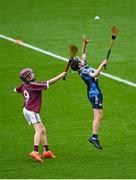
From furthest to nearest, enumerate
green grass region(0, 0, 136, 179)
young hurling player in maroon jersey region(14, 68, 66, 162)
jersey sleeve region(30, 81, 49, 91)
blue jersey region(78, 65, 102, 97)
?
blue jersey region(78, 65, 102, 97)
young hurling player in maroon jersey region(14, 68, 66, 162)
jersey sleeve region(30, 81, 49, 91)
green grass region(0, 0, 136, 179)

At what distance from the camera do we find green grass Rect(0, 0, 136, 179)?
62.2 feet

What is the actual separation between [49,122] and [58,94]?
2.52 m

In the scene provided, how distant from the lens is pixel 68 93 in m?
25.0

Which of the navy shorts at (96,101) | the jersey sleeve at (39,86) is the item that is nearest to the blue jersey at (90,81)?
the navy shorts at (96,101)

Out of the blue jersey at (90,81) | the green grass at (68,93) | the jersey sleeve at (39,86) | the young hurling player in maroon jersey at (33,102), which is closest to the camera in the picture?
the green grass at (68,93)

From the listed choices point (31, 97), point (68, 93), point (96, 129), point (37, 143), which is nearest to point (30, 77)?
point (31, 97)

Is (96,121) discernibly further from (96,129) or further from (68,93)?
(68,93)

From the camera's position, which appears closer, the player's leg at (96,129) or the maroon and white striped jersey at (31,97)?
the maroon and white striped jersey at (31,97)

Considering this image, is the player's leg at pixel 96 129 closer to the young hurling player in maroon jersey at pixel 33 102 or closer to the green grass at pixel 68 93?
the green grass at pixel 68 93

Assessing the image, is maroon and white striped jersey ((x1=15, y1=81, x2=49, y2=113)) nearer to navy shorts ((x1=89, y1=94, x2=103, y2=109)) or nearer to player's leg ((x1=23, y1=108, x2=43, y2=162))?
player's leg ((x1=23, y1=108, x2=43, y2=162))

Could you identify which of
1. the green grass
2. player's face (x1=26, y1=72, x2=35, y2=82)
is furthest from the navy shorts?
player's face (x1=26, y1=72, x2=35, y2=82)

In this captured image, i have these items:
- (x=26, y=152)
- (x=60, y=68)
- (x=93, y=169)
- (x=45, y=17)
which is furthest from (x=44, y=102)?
(x=45, y=17)

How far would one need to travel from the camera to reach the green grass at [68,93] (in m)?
19.0

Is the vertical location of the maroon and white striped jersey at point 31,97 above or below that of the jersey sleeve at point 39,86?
below
